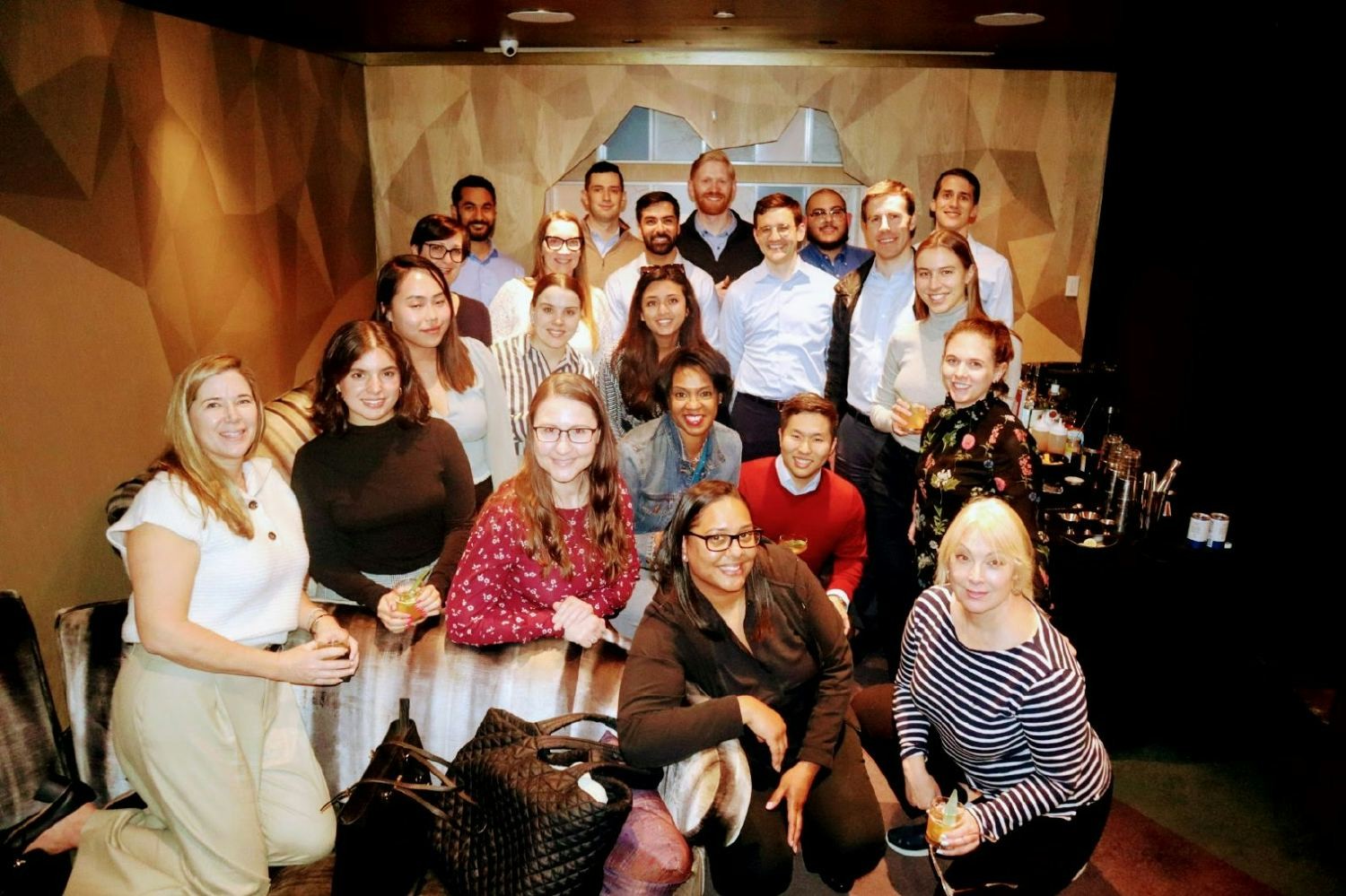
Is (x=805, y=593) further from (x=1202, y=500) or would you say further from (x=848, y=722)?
(x=1202, y=500)

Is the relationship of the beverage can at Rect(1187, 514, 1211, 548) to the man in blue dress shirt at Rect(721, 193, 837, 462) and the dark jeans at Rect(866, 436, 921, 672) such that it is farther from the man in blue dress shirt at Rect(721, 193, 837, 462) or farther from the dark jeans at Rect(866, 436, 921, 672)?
the man in blue dress shirt at Rect(721, 193, 837, 462)

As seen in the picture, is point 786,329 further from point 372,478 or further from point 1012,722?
point 1012,722

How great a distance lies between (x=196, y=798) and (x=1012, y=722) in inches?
72.9

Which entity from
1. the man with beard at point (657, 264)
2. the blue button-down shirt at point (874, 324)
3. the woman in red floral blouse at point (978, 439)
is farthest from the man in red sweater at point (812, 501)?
the man with beard at point (657, 264)

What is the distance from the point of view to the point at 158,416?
3410 millimetres

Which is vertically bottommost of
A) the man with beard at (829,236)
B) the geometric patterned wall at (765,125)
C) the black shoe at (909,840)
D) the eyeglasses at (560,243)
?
the black shoe at (909,840)

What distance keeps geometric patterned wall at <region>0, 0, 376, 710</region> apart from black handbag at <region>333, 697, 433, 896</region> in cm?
172

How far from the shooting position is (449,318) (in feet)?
9.63

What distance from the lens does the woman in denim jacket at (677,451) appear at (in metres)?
2.89

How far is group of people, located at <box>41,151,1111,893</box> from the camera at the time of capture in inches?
73.5

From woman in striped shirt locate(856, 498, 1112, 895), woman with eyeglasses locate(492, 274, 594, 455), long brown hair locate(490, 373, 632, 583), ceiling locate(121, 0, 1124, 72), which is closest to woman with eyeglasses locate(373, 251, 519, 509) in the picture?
woman with eyeglasses locate(492, 274, 594, 455)

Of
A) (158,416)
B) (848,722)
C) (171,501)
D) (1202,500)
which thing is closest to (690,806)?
(848,722)

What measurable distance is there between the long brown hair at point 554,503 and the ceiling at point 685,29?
2328mm

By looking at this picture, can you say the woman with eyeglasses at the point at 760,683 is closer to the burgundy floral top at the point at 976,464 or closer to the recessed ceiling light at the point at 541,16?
the burgundy floral top at the point at 976,464
